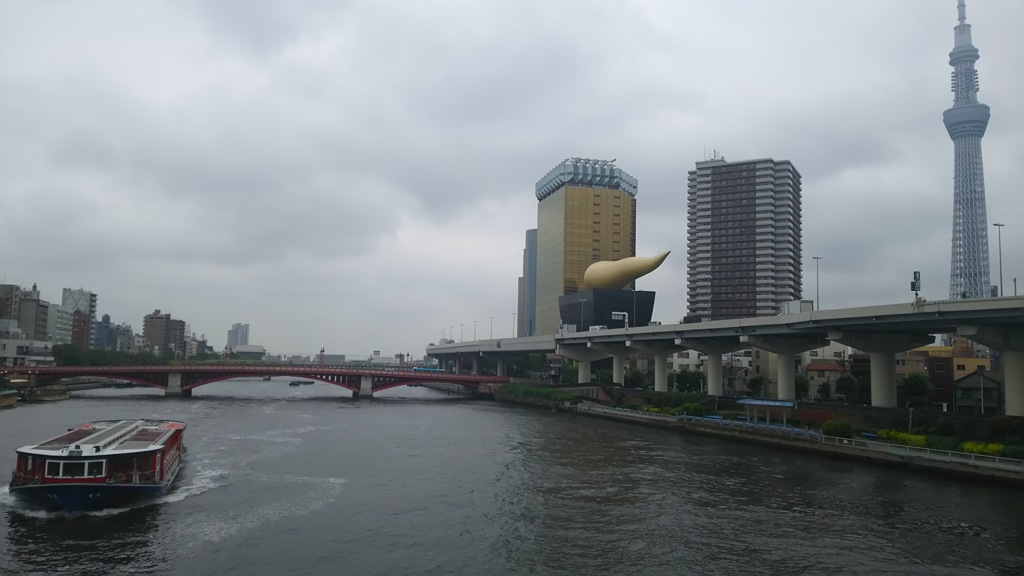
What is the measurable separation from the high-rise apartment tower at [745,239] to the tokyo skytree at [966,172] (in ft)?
152

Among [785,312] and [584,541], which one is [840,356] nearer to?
[785,312]

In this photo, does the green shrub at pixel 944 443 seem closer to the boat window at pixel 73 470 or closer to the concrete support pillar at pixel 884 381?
the concrete support pillar at pixel 884 381

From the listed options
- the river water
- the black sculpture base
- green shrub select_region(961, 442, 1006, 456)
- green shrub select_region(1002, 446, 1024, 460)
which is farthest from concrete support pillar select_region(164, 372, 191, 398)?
green shrub select_region(1002, 446, 1024, 460)

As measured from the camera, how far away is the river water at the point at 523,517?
22047 mm

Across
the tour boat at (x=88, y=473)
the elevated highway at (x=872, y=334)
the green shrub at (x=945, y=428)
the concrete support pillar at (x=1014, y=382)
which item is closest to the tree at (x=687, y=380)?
the elevated highway at (x=872, y=334)

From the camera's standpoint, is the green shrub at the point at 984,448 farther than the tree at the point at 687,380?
No

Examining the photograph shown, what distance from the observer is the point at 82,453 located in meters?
27.8

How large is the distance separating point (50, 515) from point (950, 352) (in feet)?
335

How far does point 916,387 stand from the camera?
217ft

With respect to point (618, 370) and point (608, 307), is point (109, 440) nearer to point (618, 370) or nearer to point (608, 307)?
point (618, 370)

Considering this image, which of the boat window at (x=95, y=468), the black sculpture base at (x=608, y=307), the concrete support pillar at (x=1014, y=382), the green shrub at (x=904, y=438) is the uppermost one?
the black sculpture base at (x=608, y=307)

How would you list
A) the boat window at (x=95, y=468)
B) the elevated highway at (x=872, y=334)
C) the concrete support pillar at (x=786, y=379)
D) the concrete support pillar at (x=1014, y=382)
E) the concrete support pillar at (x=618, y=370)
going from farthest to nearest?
the concrete support pillar at (x=618, y=370) → the concrete support pillar at (x=786, y=379) → the elevated highway at (x=872, y=334) → the concrete support pillar at (x=1014, y=382) → the boat window at (x=95, y=468)

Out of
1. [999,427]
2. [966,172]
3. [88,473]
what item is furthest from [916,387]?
[966,172]

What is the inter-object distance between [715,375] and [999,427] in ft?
110
